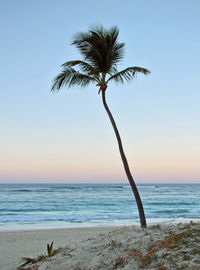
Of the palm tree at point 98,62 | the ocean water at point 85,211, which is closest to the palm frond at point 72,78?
the palm tree at point 98,62

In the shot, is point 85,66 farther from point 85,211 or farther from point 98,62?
point 85,211

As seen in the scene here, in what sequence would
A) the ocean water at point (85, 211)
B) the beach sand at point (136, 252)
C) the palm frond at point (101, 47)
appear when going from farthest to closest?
the ocean water at point (85, 211)
the palm frond at point (101, 47)
the beach sand at point (136, 252)

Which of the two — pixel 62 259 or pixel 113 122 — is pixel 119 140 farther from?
pixel 62 259

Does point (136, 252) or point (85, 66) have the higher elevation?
point (85, 66)

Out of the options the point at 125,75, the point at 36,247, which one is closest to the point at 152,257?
the point at 125,75

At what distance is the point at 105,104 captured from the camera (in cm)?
1133

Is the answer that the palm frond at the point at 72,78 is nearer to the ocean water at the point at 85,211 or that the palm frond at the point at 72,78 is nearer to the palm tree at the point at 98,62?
the palm tree at the point at 98,62

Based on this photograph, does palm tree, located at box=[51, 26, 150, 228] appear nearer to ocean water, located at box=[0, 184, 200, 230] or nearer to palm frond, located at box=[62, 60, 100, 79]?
palm frond, located at box=[62, 60, 100, 79]

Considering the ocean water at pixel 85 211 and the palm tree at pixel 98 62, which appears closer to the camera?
the palm tree at pixel 98 62

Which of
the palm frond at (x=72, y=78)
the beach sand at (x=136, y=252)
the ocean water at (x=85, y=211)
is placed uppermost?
the palm frond at (x=72, y=78)

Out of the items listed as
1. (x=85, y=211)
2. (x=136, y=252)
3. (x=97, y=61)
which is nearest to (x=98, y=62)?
(x=97, y=61)

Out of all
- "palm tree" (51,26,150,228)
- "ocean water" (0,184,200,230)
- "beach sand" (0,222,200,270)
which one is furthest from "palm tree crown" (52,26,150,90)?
"ocean water" (0,184,200,230)

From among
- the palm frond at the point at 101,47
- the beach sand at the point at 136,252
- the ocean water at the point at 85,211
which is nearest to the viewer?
the beach sand at the point at 136,252

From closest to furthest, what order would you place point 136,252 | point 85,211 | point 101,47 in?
point 136,252 → point 101,47 → point 85,211
